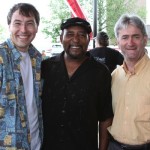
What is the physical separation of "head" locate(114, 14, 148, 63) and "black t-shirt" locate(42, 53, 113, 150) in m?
0.24

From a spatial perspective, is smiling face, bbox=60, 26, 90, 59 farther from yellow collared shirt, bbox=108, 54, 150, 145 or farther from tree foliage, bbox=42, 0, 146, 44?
tree foliage, bbox=42, 0, 146, 44

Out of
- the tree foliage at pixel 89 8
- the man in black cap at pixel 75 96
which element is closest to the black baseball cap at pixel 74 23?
the man in black cap at pixel 75 96

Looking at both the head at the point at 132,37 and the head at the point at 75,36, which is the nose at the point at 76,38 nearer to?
the head at the point at 75,36

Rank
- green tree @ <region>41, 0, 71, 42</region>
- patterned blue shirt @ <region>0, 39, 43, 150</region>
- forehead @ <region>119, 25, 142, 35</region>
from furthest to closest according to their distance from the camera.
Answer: green tree @ <region>41, 0, 71, 42</region> < forehead @ <region>119, 25, 142, 35</region> < patterned blue shirt @ <region>0, 39, 43, 150</region>

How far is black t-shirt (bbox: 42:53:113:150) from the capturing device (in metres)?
2.36

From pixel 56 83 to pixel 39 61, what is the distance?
237 millimetres

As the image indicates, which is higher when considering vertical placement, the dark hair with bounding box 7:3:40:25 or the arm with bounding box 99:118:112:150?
the dark hair with bounding box 7:3:40:25

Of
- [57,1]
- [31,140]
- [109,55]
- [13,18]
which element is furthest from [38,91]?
[57,1]

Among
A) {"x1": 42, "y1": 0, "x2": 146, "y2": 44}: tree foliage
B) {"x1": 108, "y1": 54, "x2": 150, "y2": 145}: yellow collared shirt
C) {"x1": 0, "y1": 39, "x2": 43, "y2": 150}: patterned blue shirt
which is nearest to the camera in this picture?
{"x1": 0, "y1": 39, "x2": 43, "y2": 150}: patterned blue shirt

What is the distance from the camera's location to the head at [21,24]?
2.31 meters

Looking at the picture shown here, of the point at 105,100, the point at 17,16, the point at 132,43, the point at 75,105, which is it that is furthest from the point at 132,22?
the point at 17,16

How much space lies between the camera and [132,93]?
7.65 feet

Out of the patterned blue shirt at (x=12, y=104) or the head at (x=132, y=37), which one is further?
the head at (x=132, y=37)

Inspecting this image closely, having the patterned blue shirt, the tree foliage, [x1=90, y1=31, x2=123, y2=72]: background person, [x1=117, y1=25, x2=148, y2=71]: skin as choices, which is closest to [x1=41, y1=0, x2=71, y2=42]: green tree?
the tree foliage
